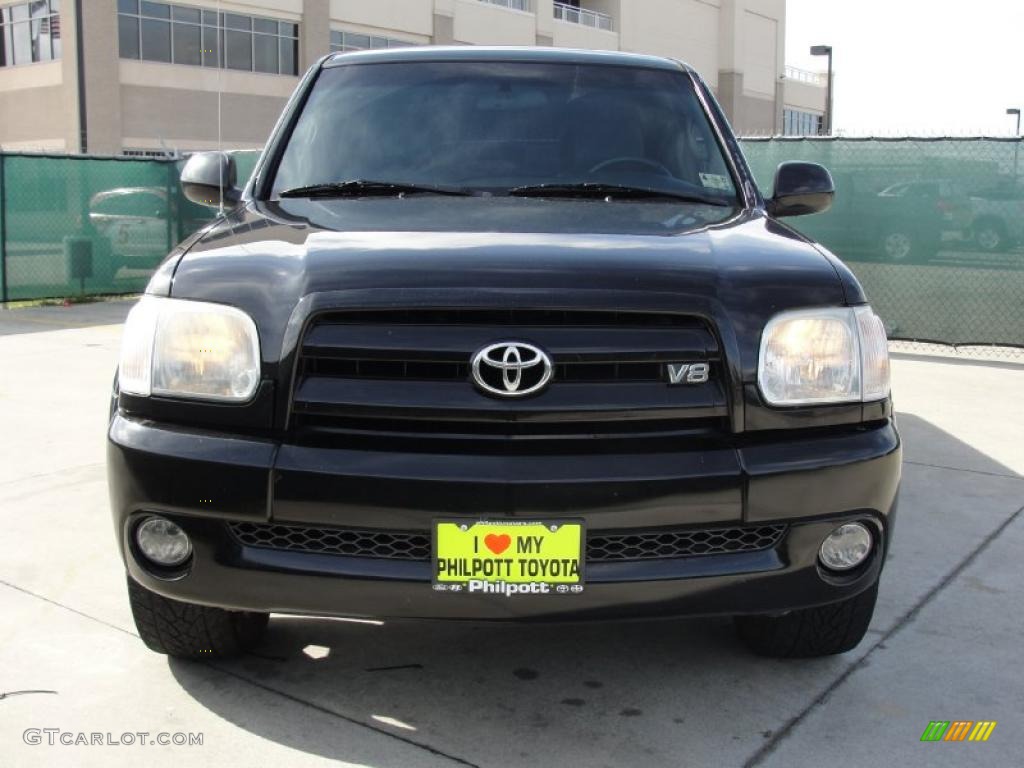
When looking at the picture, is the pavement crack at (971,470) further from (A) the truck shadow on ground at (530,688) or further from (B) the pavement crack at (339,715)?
(B) the pavement crack at (339,715)

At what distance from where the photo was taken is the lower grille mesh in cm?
272

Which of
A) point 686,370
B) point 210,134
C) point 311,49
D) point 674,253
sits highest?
point 311,49

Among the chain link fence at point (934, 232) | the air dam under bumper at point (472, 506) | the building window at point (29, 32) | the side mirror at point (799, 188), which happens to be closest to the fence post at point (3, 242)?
the chain link fence at point (934, 232)

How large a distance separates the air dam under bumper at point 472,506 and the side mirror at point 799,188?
1.77 meters

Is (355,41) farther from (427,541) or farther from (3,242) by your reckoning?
(427,541)

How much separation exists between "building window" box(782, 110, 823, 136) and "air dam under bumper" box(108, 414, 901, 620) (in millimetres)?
63309

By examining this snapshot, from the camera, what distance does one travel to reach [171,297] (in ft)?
9.58

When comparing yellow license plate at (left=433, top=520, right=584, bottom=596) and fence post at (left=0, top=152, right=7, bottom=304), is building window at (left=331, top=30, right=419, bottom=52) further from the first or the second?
yellow license plate at (left=433, top=520, right=584, bottom=596)

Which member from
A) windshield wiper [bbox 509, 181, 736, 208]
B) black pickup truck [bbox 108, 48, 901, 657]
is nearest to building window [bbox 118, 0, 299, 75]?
windshield wiper [bbox 509, 181, 736, 208]

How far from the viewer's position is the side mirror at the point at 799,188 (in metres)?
4.38

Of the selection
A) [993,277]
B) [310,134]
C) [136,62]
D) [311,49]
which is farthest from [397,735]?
[311,49]

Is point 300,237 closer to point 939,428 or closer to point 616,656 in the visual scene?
point 616,656

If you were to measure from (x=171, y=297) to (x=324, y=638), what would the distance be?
4.08 feet

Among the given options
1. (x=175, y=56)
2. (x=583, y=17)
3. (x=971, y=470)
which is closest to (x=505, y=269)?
(x=971, y=470)
